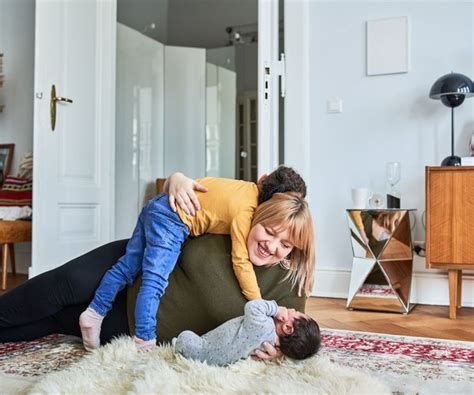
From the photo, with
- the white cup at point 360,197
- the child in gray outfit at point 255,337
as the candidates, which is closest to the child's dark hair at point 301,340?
the child in gray outfit at point 255,337

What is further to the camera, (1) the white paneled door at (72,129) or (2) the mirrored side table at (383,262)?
(1) the white paneled door at (72,129)

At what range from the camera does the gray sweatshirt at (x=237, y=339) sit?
1.50 metres

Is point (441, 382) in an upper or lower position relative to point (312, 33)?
lower

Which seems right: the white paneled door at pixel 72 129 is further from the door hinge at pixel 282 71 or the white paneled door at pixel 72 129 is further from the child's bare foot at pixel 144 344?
the child's bare foot at pixel 144 344

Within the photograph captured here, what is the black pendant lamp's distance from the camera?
9.78 ft

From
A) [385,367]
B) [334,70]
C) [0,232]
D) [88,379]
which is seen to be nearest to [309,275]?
[385,367]

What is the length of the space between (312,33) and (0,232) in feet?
8.12

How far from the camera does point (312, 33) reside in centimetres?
362

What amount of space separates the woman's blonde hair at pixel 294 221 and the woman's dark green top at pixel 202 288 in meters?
0.05

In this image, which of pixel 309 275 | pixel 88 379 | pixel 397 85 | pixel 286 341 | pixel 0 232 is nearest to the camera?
pixel 88 379

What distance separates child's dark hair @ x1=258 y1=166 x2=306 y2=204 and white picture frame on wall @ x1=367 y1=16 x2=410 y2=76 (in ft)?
6.53

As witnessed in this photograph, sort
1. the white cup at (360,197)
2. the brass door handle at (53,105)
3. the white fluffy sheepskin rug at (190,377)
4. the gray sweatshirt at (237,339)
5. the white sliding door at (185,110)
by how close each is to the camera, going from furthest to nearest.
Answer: the white sliding door at (185,110) < the brass door handle at (53,105) < the white cup at (360,197) < the gray sweatshirt at (237,339) < the white fluffy sheepskin rug at (190,377)

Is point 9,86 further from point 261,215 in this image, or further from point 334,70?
point 261,215

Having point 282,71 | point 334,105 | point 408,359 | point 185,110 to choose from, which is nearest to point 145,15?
point 185,110
